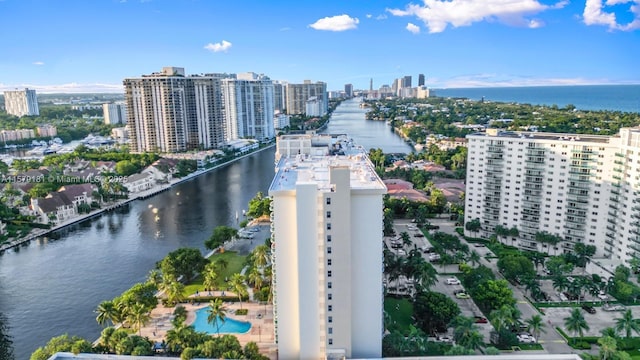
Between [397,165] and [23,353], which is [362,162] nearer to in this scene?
[23,353]

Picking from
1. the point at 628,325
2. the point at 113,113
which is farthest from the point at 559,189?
the point at 113,113

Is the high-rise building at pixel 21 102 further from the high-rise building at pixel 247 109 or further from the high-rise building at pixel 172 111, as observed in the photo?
the high-rise building at pixel 247 109

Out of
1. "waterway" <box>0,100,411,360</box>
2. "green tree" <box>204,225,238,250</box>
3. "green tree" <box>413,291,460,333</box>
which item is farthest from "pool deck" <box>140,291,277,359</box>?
"green tree" <box>413,291,460,333</box>

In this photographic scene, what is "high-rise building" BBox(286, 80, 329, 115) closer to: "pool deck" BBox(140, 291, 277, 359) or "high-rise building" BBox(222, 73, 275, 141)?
"high-rise building" BBox(222, 73, 275, 141)

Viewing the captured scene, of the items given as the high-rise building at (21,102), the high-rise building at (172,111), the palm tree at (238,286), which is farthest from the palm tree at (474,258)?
the high-rise building at (21,102)

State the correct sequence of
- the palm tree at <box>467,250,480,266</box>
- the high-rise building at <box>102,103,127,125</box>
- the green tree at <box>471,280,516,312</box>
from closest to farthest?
the green tree at <box>471,280,516,312</box>, the palm tree at <box>467,250,480,266</box>, the high-rise building at <box>102,103,127,125</box>

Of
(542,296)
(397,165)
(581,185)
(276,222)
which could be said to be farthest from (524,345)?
(397,165)
